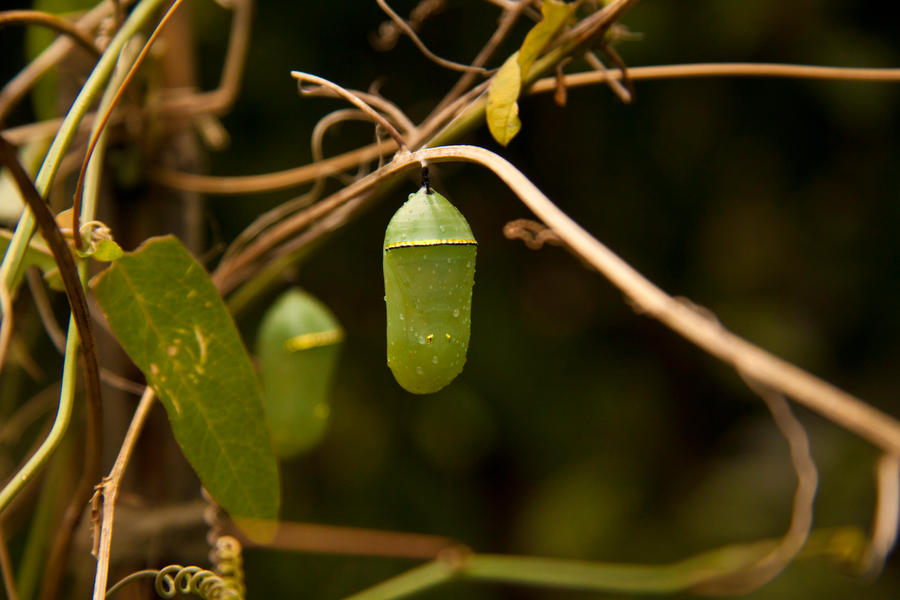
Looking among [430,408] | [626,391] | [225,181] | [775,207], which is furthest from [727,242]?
[225,181]

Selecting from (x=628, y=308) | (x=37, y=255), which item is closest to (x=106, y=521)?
(x=37, y=255)

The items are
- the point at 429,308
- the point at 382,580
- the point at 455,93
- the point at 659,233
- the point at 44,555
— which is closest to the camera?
the point at 429,308

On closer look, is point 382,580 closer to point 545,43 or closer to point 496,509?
point 496,509

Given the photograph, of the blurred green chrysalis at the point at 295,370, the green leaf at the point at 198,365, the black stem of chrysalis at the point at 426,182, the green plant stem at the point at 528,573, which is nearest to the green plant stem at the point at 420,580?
Result: the green plant stem at the point at 528,573

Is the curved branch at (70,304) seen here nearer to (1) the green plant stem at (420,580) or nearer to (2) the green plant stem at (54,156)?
(2) the green plant stem at (54,156)

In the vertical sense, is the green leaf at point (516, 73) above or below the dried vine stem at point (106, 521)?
above

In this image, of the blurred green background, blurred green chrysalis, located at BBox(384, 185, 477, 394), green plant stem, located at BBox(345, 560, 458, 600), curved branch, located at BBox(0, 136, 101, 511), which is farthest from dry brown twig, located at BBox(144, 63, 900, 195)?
the blurred green background
